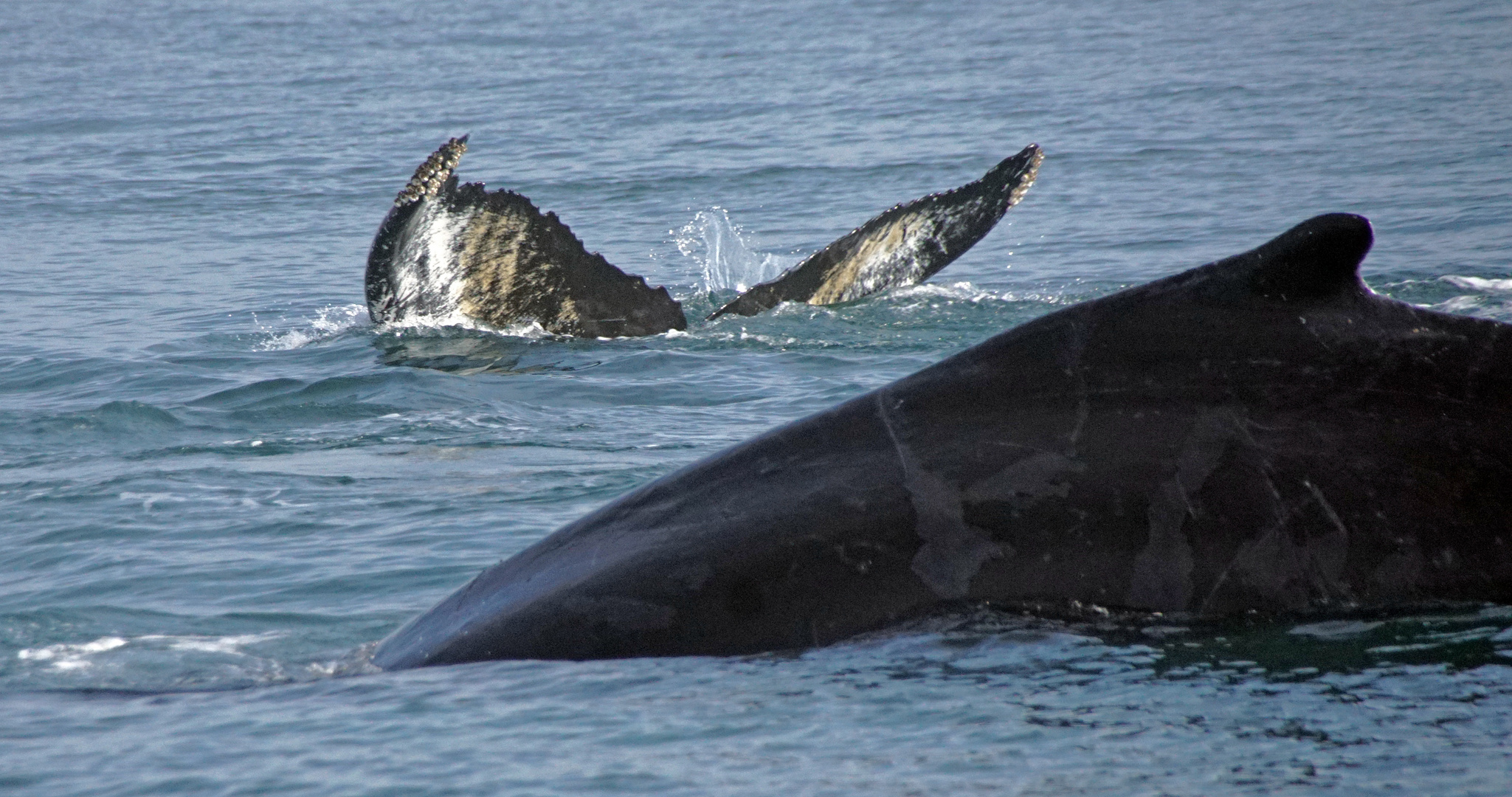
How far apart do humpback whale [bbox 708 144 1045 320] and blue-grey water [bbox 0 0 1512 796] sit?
0.86 ft

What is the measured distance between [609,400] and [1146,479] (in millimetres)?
6524

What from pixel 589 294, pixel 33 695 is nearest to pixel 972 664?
pixel 33 695

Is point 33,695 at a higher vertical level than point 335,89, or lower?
lower

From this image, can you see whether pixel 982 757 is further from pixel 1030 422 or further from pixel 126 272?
pixel 126 272

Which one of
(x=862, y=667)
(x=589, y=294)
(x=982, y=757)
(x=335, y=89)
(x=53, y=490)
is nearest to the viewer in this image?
(x=982, y=757)

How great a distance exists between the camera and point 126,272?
1720 cm

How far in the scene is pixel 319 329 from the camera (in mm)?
13258

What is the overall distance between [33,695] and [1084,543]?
117 inches

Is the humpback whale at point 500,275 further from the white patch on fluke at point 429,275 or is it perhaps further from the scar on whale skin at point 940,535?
the scar on whale skin at point 940,535

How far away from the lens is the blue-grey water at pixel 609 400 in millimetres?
4258

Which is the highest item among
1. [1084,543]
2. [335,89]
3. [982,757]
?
[335,89]

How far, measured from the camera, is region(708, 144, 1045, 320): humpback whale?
11883 millimetres

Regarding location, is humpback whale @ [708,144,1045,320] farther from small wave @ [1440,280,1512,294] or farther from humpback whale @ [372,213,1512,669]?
humpback whale @ [372,213,1512,669]

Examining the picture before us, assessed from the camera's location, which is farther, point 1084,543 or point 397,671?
point 397,671
